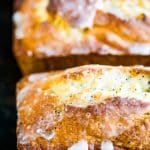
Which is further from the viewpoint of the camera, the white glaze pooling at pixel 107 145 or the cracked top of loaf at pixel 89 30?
the cracked top of loaf at pixel 89 30

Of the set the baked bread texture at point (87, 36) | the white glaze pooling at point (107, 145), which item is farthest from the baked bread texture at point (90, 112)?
the baked bread texture at point (87, 36)

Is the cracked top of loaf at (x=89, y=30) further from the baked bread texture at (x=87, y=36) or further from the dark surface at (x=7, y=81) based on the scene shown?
the dark surface at (x=7, y=81)

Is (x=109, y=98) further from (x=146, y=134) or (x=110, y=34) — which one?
(x=110, y=34)

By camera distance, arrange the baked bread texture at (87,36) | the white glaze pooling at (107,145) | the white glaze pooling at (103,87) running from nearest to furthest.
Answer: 1. the white glaze pooling at (107,145)
2. the white glaze pooling at (103,87)
3. the baked bread texture at (87,36)

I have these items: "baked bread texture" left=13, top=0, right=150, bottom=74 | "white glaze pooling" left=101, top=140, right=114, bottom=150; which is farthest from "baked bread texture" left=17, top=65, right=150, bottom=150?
"baked bread texture" left=13, top=0, right=150, bottom=74

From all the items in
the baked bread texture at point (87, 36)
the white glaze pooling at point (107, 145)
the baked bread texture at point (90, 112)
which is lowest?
the white glaze pooling at point (107, 145)

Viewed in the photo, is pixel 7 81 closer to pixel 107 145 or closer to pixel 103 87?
pixel 103 87

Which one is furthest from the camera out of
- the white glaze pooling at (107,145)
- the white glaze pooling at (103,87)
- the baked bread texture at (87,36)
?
the baked bread texture at (87,36)

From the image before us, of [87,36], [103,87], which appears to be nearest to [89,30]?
[87,36]
